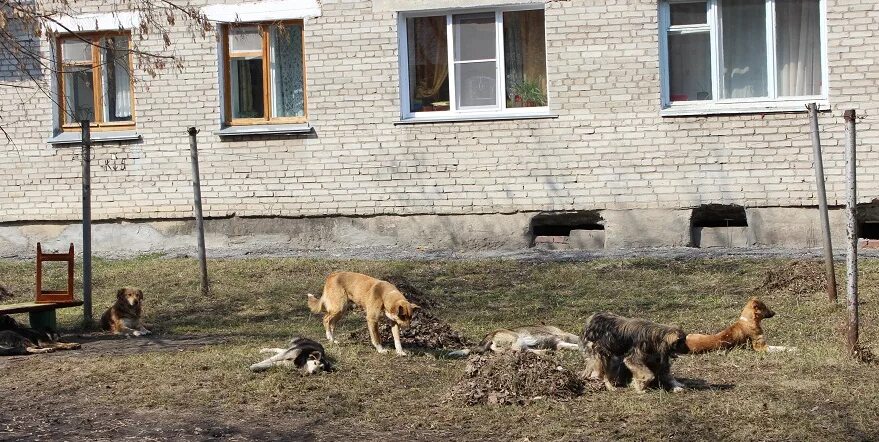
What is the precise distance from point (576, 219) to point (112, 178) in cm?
628

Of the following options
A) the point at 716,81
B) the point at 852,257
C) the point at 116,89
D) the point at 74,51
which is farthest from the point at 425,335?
the point at 74,51

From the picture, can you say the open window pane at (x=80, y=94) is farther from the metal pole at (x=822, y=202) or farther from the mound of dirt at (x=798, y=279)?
the metal pole at (x=822, y=202)

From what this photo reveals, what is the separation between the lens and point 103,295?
13469 millimetres

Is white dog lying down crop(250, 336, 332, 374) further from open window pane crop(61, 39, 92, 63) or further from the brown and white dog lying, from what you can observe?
open window pane crop(61, 39, 92, 63)

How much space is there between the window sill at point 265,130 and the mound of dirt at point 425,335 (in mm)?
6688

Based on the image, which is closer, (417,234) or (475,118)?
(475,118)

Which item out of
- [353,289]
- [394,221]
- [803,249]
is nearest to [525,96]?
[394,221]

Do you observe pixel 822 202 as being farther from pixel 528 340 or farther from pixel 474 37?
pixel 474 37

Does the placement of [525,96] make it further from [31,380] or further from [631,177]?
[31,380]

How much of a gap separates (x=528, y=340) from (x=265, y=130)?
783cm

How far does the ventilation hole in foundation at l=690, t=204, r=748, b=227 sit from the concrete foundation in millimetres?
175

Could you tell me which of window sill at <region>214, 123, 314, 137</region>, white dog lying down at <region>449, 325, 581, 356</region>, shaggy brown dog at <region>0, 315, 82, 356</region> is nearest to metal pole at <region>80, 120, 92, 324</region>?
shaggy brown dog at <region>0, 315, 82, 356</region>

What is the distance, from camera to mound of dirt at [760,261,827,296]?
1142cm

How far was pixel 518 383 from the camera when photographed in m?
7.48
